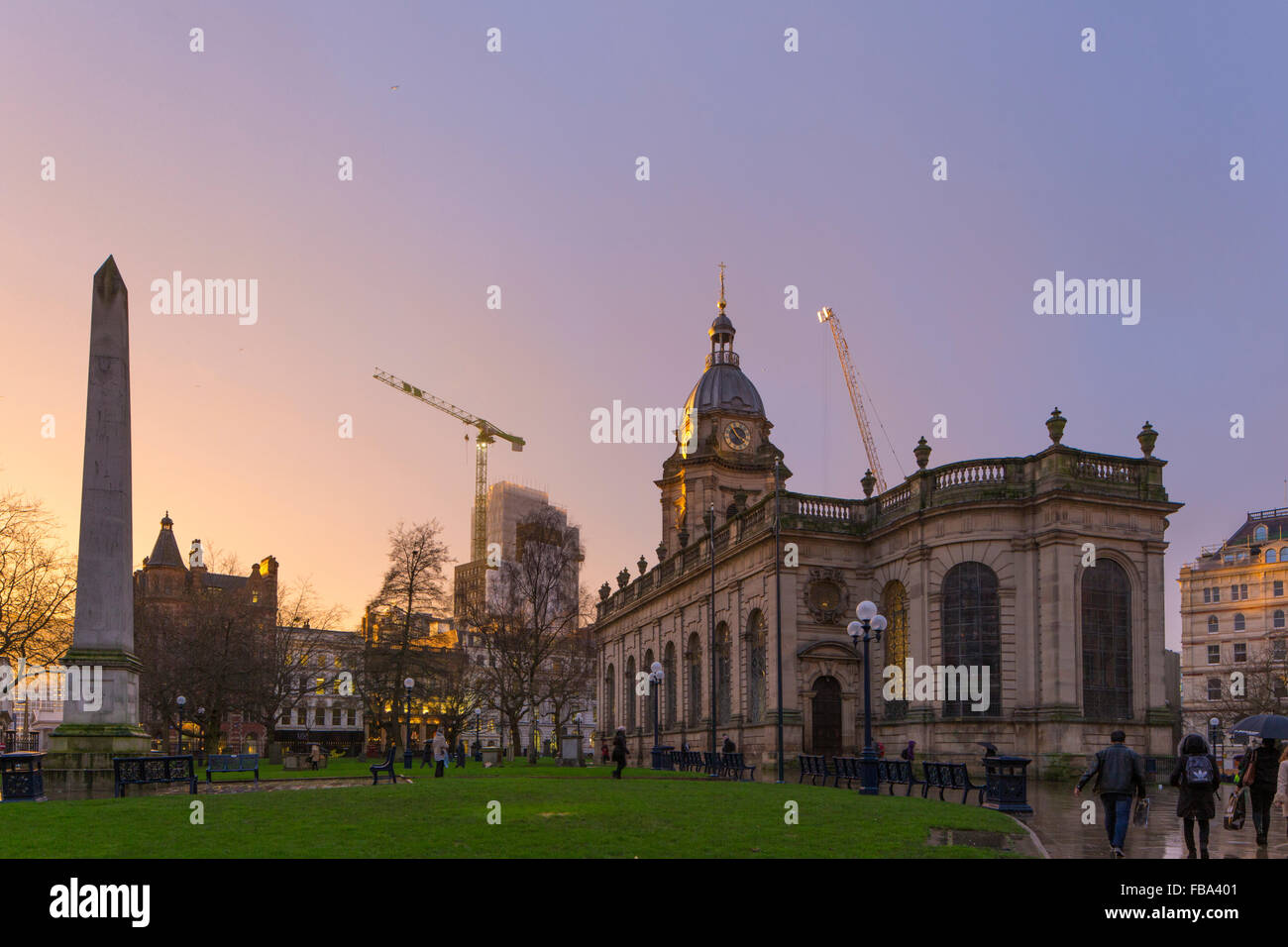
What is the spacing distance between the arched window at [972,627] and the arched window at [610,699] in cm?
3981

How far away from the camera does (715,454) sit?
257ft

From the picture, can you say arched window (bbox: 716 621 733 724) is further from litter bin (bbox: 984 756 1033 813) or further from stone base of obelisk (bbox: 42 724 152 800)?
stone base of obelisk (bbox: 42 724 152 800)

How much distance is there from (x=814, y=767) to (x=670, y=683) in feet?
101

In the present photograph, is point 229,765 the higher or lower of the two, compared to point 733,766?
higher

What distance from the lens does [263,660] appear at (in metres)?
60.8

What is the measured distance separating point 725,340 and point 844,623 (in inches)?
1708

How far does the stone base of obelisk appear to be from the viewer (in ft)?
77.7

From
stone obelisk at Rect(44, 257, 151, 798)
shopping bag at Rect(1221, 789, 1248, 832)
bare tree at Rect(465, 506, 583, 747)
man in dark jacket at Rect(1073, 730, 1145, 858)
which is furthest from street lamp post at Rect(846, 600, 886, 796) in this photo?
bare tree at Rect(465, 506, 583, 747)

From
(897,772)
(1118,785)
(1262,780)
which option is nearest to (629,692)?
(897,772)

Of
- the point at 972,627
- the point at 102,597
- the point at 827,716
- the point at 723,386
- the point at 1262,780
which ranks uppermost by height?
the point at 723,386

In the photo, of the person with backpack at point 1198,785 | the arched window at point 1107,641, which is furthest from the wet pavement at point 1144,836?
the arched window at point 1107,641

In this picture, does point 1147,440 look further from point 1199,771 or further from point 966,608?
point 1199,771
